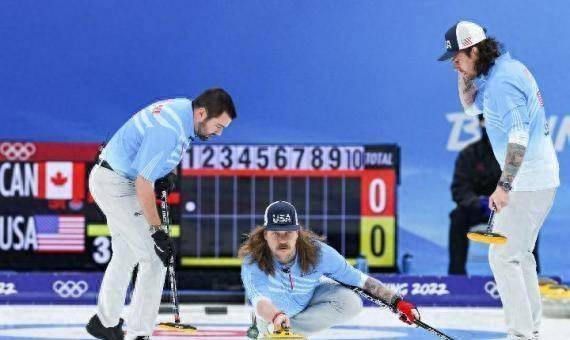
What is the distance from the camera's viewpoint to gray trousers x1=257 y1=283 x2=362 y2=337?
18.5ft

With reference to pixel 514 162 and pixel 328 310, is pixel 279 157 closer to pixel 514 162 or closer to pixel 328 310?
pixel 328 310

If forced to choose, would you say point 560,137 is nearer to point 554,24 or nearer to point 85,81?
point 554,24

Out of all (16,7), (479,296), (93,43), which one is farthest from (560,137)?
(16,7)

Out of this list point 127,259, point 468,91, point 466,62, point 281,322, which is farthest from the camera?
point 127,259

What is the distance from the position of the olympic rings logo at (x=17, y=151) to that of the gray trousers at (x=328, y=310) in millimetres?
4376

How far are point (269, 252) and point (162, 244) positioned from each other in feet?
1.75

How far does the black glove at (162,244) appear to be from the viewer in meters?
5.62

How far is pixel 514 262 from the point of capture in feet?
17.8

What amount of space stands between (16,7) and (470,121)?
3798 mm

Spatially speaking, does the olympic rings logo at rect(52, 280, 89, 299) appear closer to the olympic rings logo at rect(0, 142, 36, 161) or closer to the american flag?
the american flag

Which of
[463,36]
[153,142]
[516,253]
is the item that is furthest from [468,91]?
[153,142]

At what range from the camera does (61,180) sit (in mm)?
9578

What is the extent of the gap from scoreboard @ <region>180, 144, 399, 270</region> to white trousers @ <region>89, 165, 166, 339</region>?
11.6 ft

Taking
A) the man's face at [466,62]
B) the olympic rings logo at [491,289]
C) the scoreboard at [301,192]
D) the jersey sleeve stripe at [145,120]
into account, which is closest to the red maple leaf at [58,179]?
the scoreboard at [301,192]
